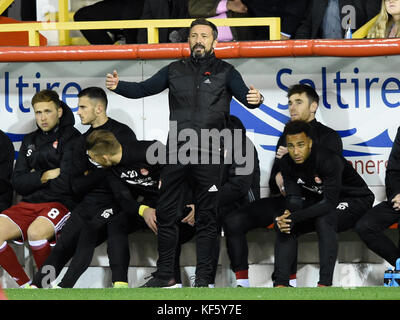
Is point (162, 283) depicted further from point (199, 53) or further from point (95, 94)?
point (95, 94)

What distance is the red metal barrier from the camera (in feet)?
25.4

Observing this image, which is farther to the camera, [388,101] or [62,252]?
[388,101]

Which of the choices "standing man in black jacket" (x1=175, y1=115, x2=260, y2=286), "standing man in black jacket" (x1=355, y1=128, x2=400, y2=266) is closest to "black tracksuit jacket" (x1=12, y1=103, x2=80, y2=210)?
"standing man in black jacket" (x1=175, y1=115, x2=260, y2=286)

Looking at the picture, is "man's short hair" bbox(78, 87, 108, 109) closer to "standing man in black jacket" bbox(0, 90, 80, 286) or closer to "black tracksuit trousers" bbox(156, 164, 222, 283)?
"standing man in black jacket" bbox(0, 90, 80, 286)

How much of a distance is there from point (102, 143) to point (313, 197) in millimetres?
1743

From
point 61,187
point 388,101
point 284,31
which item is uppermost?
point 284,31

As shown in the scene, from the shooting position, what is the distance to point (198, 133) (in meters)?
6.73

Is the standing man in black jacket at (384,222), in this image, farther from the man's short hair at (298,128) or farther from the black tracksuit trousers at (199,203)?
the black tracksuit trousers at (199,203)

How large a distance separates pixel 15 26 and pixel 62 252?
7.38 ft
